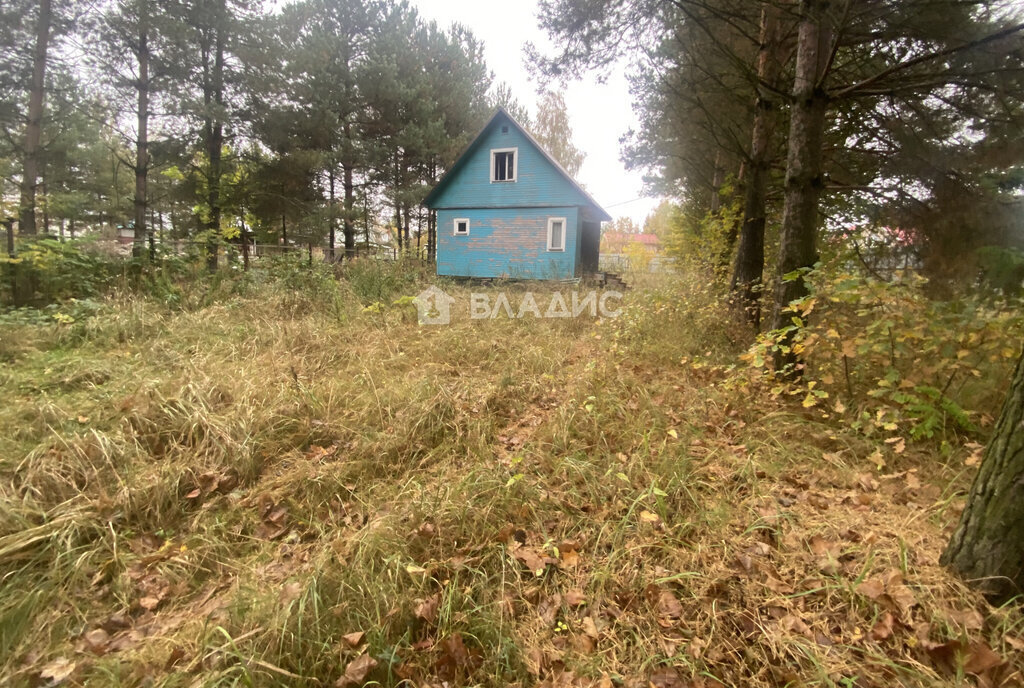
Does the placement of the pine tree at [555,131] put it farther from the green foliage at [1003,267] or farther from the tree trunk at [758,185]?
the green foliage at [1003,267]

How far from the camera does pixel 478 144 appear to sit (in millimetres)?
13203

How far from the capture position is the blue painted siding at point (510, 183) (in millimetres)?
12380

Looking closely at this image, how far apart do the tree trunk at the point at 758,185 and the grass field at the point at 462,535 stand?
1965mm

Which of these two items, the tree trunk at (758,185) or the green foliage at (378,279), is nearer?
the tree trunk at (758,185)

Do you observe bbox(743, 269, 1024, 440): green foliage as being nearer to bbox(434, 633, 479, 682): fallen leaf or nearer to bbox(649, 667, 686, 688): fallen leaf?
bbox(649, 667, 686, 688): fallen leaf

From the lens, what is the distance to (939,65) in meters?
3.44

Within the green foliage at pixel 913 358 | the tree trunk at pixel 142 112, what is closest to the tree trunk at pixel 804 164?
the green foliage at pixel 913 358

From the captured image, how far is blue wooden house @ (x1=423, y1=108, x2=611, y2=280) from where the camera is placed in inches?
488

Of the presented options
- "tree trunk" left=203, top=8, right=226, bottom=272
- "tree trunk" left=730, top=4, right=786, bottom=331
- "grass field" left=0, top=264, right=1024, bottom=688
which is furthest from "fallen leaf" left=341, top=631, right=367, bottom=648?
"tree trunk" left=203, top=8, right=226, bottom=272

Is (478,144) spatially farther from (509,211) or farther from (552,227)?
(552,227)

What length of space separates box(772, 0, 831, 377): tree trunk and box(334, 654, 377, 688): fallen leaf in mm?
3494

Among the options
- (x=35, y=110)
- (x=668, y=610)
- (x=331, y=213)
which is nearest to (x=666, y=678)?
(x=668, y=610)

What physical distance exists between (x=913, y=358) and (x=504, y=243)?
1127 cm

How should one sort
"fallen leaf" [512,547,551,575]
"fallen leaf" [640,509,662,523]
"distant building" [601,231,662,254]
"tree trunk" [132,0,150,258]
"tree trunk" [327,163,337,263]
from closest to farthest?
"fallen leaf" [512,547,551,575] → "fallen leaf" [640,509,662,523] → "tree trunk" [132,0,150,258] → "tree trunk" [327,163,337,263] → "distant building" [601,231,662,254]
